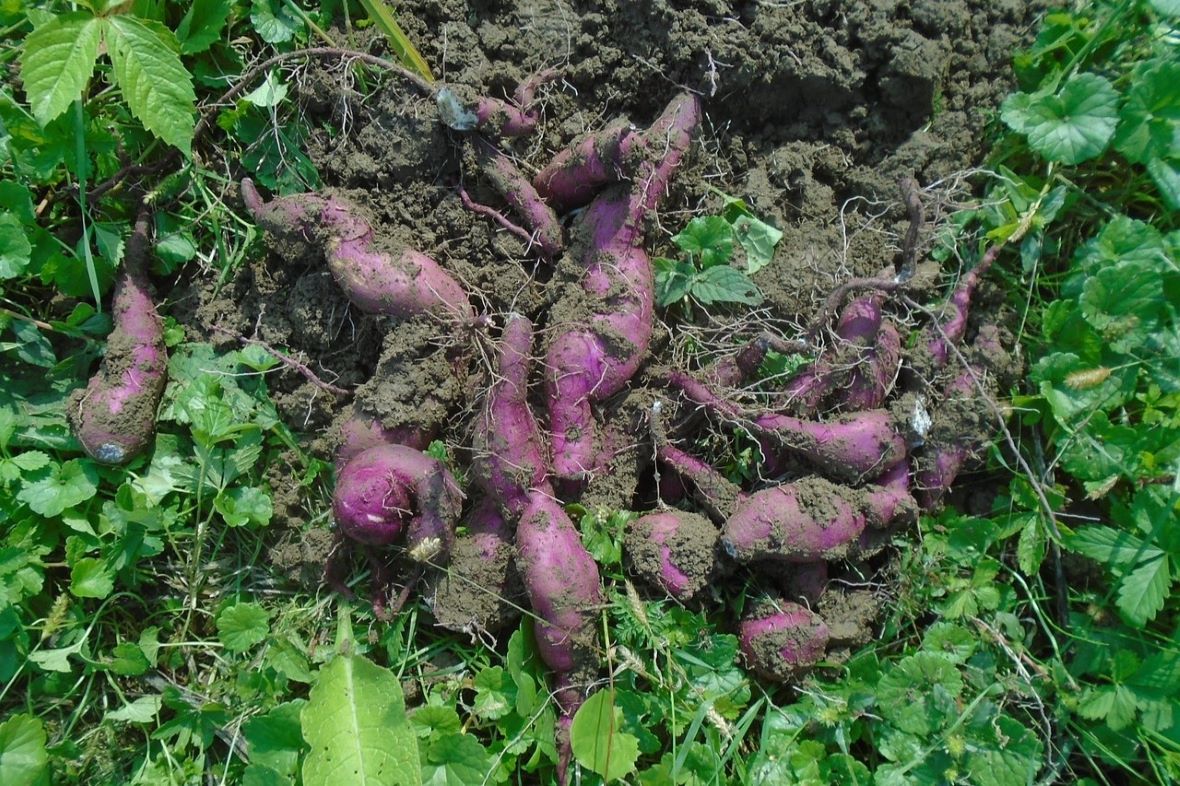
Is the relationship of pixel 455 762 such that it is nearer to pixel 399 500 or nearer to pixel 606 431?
pixel 399 500

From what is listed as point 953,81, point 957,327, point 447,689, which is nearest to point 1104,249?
point 957,327

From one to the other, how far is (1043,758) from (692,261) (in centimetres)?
150

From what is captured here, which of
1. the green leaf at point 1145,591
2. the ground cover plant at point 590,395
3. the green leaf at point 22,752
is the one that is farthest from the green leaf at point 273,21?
the green leaf at point 1145,591

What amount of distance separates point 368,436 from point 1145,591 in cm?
187

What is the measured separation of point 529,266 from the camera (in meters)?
2.03

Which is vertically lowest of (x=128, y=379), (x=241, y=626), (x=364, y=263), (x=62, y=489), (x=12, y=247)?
(x=241, y=626)

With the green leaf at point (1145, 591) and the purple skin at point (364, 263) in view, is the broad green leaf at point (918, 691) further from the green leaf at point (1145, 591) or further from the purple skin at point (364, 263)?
the purple skin at point (364, 263)

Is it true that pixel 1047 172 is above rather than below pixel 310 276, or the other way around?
above

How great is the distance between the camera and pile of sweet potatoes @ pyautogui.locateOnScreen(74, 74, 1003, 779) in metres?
1.82

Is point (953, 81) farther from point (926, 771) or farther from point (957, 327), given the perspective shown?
point (926, 771)

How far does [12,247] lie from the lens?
75.3 inches

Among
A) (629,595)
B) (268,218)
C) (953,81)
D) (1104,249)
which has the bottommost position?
(629,595)

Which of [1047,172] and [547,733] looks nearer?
[547,733]

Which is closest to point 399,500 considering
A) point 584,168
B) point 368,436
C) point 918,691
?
point 368,436
